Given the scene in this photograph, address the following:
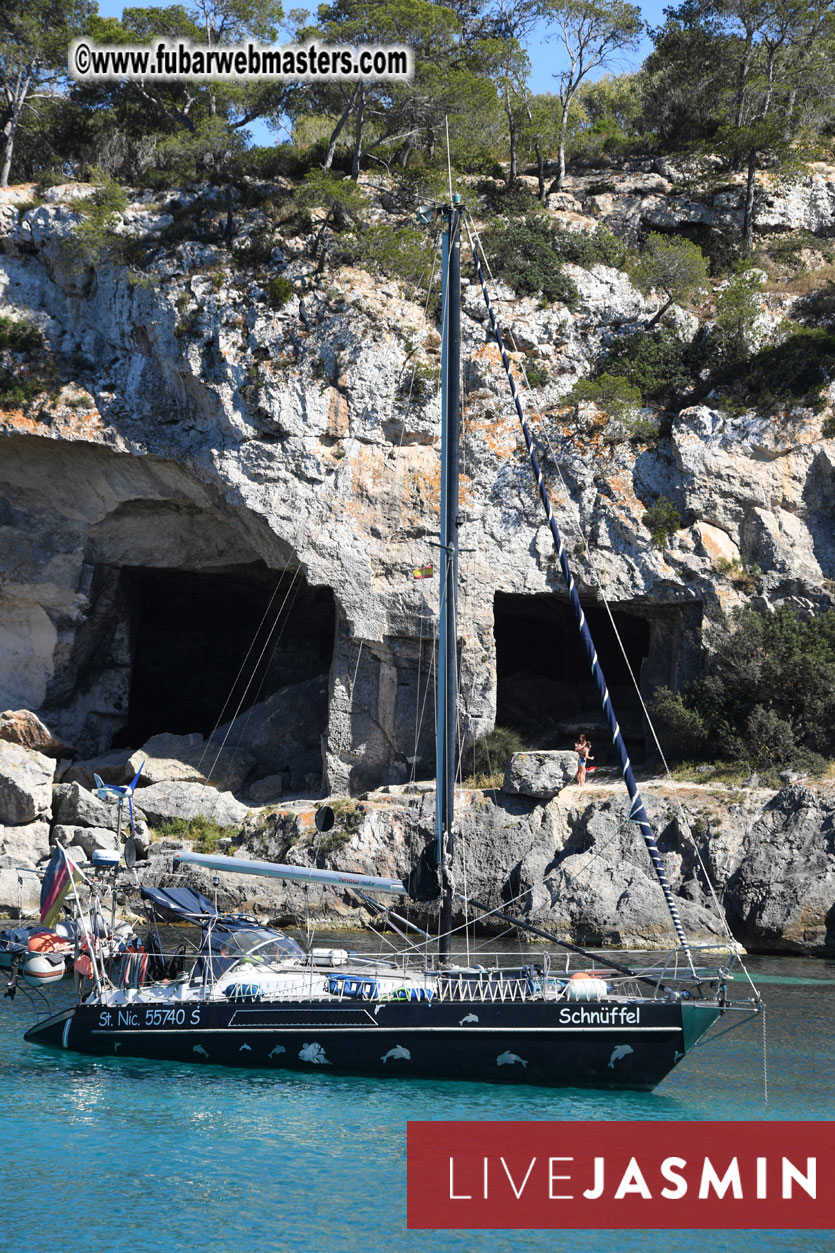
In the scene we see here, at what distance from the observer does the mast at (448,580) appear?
52.9 ft

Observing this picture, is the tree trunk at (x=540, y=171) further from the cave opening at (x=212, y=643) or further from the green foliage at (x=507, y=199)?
the cave opening at (x=212, y=643)

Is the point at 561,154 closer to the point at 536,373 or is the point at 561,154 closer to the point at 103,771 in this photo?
the point at 536,373

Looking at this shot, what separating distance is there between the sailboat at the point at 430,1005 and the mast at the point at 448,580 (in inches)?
1.2

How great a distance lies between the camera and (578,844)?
1007 inches

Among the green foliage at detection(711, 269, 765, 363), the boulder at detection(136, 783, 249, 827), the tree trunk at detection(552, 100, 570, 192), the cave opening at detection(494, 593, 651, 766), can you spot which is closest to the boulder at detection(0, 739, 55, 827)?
the boulder at detection(136, 783, 249, 827)

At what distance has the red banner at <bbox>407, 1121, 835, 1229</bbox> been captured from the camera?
1107cm

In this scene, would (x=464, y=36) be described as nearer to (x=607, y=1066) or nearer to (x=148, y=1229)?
(x=607, y=1066)

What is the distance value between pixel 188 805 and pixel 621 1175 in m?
19.0

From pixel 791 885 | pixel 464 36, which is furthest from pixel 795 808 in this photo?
pixel 464 36

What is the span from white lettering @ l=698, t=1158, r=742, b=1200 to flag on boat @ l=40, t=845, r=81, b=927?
9.49 m

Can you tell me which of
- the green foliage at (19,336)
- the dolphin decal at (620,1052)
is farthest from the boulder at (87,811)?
the dolphin decal at (620,1052)

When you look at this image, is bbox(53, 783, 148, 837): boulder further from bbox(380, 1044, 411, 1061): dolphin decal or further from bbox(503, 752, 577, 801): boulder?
bbox(380, 1044, 411, 1061): dolphin decal

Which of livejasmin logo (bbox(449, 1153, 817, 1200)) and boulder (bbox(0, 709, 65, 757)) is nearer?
livejasmin logo (bbox(449, 1153, 817, 1200))

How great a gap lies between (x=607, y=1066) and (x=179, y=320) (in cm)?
2374
